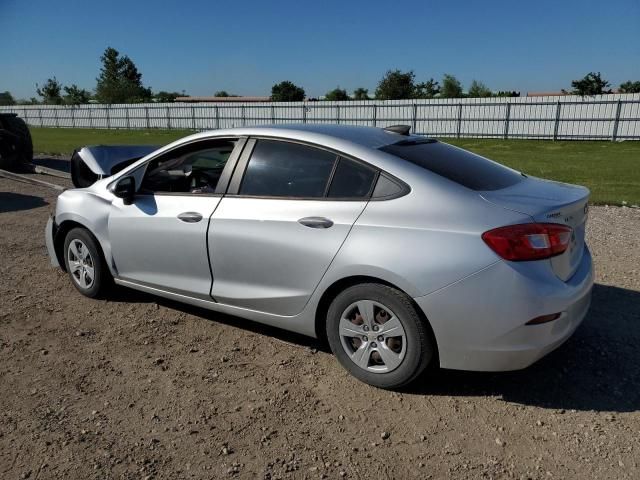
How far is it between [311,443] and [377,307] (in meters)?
0.85

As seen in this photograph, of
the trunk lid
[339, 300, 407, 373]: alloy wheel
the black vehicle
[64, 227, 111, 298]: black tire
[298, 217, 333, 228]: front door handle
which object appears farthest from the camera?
the black vehicle

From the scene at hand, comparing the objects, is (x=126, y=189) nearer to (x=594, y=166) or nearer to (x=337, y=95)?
(x=594, y=166)

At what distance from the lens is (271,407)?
3.16 meters

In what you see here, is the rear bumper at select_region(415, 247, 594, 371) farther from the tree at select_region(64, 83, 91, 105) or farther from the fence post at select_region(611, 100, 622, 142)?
the tree at select_region(64, 83, 91, 105)

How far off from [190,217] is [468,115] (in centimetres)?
2989

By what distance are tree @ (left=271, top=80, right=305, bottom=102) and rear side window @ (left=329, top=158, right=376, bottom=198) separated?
2475 inches

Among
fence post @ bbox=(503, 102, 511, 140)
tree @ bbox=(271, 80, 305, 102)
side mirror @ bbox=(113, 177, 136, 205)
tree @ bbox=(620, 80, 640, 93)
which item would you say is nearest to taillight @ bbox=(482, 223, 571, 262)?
side mirror @ bbox=(113, 177, 136, 205)

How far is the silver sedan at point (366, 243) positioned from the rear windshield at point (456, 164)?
0.05 ft

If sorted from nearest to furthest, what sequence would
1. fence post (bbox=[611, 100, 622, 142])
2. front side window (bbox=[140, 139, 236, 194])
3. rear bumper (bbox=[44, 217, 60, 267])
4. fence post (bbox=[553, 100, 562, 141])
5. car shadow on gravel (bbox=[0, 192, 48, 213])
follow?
front side window (bbox=[140, 139, 236, 194]) → rear bumper (bbox=[44, 217, 60, 267]) → car shadow on gravel (bbox=[0, 192, 48, 213]) → fence post (bbox=[611, 100, 622, 142]) → fence post (bbox=[553, 100, 562, 141])

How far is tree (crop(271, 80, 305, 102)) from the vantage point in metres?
64.8

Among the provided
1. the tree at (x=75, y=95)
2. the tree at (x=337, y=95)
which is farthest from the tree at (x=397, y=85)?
the tree at (x=75, y=95)

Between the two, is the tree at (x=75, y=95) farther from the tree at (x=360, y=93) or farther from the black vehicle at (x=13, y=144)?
the black vehicle at (x=13, y=144)

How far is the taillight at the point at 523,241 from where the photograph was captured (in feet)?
9.26

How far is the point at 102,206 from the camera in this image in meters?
4.52
